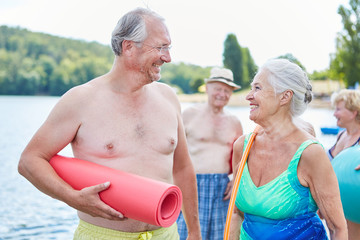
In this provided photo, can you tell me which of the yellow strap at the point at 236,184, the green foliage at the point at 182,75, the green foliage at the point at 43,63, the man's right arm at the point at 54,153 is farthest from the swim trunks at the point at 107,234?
the green foliage at the point at 182,75

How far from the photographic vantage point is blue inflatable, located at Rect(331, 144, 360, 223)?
10.9 ft

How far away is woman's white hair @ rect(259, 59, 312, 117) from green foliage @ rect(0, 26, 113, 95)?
69.6 m

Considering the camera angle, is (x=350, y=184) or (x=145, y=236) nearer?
(x=145, y=236)

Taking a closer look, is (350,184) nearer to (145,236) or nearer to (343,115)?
(343,115)

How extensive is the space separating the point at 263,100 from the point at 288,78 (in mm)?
194

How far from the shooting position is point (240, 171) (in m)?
2.39

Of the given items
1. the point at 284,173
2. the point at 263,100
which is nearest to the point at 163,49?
the point at 263,100

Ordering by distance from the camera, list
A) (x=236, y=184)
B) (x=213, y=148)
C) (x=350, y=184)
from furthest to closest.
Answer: (x=213, y=148) < (x=350, y=184) < (x=236, y=184)

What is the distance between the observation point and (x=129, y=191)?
6.39 ft

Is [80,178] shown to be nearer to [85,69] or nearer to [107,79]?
[107,79]

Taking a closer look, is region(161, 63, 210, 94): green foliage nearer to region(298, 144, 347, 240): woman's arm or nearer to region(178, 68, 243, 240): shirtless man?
region(178, 68, 243, 240): shirtless man

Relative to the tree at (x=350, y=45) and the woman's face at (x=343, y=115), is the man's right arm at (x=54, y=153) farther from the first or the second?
the tree at (x=350, y=45)

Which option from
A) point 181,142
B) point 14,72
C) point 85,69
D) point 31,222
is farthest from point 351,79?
point 14,72

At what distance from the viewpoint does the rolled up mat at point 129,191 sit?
1916mm
